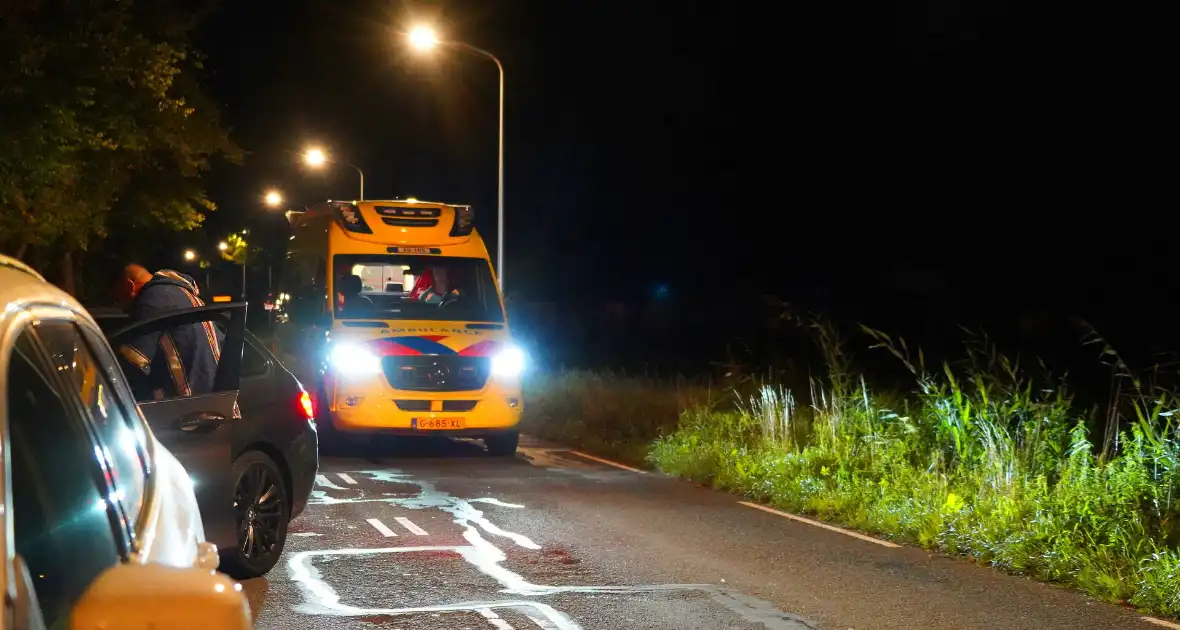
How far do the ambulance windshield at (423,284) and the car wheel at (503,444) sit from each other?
1.34 m

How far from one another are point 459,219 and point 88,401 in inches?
558

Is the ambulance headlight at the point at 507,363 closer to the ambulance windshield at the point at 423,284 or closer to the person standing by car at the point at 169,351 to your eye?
the ambulance windshield at the point at 423,284

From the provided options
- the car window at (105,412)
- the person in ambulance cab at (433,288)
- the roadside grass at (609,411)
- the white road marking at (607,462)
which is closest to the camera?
the car window at (105,412)

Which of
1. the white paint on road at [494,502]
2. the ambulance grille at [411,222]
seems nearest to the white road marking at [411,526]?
the white paint on road at [494,502]

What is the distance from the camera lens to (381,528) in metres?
10.7

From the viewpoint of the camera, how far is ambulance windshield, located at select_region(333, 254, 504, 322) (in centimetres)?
1662

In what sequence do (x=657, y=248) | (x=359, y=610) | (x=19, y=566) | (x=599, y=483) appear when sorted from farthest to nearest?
(x=657, y=248)
(x=599, y=483)
(x=359, y=610)
(x=19, y=566)

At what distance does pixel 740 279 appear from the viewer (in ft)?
183

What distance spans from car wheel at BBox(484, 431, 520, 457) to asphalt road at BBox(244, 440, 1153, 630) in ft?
11.4

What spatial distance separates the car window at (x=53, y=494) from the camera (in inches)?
108

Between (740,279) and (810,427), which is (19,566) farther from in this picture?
(740,279)

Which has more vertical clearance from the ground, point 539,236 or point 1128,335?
point 539,236

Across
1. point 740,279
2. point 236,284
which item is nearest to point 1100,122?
point 740,279

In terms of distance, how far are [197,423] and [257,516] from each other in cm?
139
